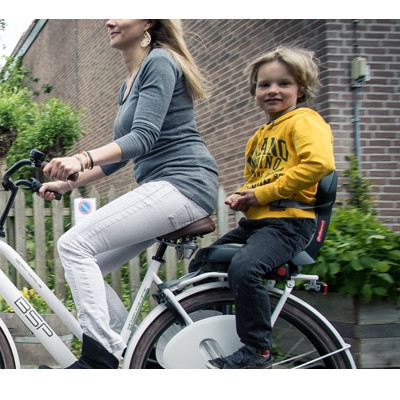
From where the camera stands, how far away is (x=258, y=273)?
2209 millimetres

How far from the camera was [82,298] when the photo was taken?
7.37 ft

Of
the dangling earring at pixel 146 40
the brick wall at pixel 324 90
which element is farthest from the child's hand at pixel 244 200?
the brick wall at pixel 324 90

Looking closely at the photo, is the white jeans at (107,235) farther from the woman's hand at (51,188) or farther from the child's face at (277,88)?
the child's face at (277,88)

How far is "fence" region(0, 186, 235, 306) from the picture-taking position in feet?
14.0

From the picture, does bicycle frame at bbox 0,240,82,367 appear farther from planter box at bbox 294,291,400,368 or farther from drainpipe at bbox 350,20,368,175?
drainpipe at bbox 350,20,368,175

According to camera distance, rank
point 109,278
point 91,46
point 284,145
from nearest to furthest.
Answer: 1. point 284,145
2. point 109,278
3. point 91,46

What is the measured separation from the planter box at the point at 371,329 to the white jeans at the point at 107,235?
132cm

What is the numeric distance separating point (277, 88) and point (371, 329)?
1513 mm

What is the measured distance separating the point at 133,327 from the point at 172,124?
3.06 ft

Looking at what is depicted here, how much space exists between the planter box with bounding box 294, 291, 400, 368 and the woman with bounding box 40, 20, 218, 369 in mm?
1222

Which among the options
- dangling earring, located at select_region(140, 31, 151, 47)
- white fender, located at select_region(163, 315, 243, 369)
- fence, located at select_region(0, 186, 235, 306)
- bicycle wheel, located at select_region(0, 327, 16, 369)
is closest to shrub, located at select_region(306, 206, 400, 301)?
white fender, located at select_region(163, 315, 243, 369)

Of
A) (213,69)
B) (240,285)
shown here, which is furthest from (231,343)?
(213,69)

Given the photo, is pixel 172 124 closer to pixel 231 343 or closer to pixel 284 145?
pixel 284 145

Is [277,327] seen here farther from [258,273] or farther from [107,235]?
[107,235]
